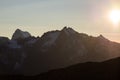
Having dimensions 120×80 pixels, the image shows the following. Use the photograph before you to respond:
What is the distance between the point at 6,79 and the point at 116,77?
41779 millimetres

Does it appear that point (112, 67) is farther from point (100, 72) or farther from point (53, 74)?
point (53, 74)

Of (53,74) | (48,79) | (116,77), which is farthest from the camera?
(53,74)

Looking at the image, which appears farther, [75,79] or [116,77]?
[75,79]

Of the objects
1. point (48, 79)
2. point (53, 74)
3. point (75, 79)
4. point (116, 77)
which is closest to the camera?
point (116, 77)

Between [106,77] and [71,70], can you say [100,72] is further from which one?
[71,70]

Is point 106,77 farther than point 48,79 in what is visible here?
No

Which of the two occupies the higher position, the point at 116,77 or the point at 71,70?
the point at 71,70

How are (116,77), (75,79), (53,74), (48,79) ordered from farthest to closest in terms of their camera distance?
(53,74)
(48,79)
(75,79)
(116,77)

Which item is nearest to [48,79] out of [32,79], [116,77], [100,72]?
[32,79]

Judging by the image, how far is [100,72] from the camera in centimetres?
10662

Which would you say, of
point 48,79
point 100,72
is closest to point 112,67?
point 100,72

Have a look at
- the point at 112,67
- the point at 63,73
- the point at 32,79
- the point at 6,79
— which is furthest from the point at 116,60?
the point at 6,79

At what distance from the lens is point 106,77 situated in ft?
327

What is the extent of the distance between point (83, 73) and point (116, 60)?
52.8 ft
